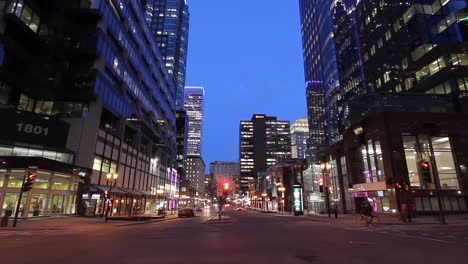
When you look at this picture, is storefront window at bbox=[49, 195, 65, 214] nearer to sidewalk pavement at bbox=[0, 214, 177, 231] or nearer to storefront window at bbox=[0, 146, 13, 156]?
sidewalk pavement at bbox=[0, 214, 177, 231]

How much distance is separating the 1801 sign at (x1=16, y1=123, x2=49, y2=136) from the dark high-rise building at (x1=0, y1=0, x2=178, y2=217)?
0.11 metres

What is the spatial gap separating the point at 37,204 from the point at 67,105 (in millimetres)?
16710

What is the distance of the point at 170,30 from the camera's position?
14600cm

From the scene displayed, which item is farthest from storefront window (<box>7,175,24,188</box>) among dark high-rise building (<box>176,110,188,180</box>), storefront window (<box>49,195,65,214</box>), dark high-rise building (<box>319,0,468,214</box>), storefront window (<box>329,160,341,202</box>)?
dark high-rise building (<box>176,110,188,180</box>)

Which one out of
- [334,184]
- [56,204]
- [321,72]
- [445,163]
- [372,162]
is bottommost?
[56,204]

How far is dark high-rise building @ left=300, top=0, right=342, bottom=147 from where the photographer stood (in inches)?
3376

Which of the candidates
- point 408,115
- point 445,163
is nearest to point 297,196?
point 408,115

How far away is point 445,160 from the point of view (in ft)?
122

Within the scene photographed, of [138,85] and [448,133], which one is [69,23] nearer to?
[138,85]

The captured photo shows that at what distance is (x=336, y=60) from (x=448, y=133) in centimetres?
5340

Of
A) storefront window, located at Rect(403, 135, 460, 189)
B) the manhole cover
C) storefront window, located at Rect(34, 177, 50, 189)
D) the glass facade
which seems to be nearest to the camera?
the manhole cover

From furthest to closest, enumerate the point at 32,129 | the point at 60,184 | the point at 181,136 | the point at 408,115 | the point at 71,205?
the point at 181,136 → the point at 408,115 → the point at 71,205 → the point at 60,184 → the point at 32,129

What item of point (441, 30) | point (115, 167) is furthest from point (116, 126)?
point (441, 30)

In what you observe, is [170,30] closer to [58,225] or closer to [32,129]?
[32,129]
